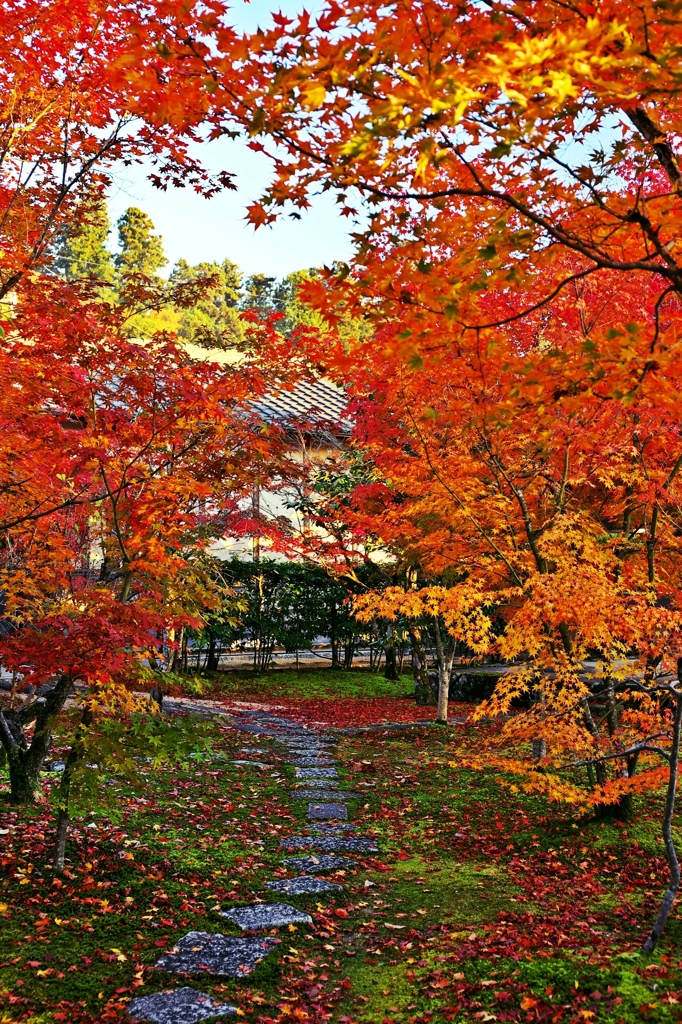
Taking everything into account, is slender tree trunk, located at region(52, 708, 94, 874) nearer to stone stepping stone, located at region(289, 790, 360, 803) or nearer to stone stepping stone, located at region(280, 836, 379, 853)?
stone stepping stone, located at region(280, 836, 379, 853)

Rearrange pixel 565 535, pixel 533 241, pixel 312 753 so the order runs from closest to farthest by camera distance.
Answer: pixel 533 241 → pixel 565 535 → pixel 312 753

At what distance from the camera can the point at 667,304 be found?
7.17 m

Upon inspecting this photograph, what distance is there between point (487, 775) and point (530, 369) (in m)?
8.05

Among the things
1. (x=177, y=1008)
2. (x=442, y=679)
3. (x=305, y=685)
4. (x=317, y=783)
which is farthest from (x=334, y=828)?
Answer: (x=305, y=685)

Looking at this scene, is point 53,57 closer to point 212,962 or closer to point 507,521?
point 507,521

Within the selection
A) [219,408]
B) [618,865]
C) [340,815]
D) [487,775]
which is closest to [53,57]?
[219,408]

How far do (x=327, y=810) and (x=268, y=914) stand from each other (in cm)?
296

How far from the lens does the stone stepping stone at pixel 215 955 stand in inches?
185

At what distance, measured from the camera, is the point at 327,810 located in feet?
28.1

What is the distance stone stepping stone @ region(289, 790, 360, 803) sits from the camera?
29.5 feet

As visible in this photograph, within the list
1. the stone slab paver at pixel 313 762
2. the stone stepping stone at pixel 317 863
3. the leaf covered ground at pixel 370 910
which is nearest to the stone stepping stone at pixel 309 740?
the stone slab paver at pixel 313 762

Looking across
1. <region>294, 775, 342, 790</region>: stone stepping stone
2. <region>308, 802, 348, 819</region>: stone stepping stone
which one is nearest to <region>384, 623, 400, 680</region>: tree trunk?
<region>294, 775, 342, 790</region>: stone stepping stone

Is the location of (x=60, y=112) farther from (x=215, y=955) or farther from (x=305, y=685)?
(x=305, y=685)

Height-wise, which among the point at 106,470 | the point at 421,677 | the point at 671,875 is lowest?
the point at 671,875
